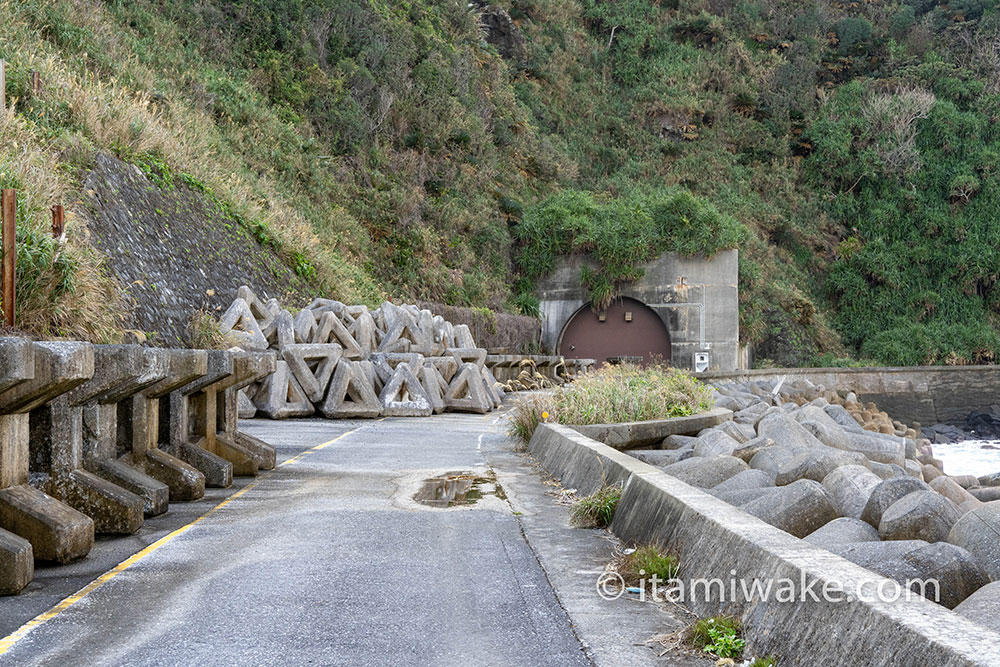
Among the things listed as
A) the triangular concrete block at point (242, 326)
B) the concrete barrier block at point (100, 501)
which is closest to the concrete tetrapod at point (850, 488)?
the concrete barrier block at point (100, 501)

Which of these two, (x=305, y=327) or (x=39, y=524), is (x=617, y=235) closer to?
(x=305, y=327)

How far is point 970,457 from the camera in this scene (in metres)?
29.0

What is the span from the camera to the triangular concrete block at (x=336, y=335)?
58.0 ft

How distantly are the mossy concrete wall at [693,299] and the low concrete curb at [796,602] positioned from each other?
2869 cm

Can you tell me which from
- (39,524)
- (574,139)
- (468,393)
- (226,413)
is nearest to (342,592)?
(39,524)

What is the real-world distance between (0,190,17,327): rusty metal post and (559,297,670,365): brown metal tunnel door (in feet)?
92.1

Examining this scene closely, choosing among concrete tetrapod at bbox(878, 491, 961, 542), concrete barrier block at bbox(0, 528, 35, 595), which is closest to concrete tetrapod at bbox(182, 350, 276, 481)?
concrete barrier block at bbox(0, 528, 35, 595)

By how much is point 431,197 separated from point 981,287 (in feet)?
95.8

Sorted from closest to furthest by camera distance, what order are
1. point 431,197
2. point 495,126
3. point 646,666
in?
point 646,666, point 431,197, point 495,126

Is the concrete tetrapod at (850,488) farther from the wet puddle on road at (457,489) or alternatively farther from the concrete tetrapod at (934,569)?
the wet puddle on road at (457,489)

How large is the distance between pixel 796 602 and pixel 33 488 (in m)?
4.52

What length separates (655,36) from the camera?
53.9 metres

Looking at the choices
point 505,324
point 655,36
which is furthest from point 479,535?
point 655,36

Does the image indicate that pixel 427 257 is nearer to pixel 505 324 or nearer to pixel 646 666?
pixel 505 324
